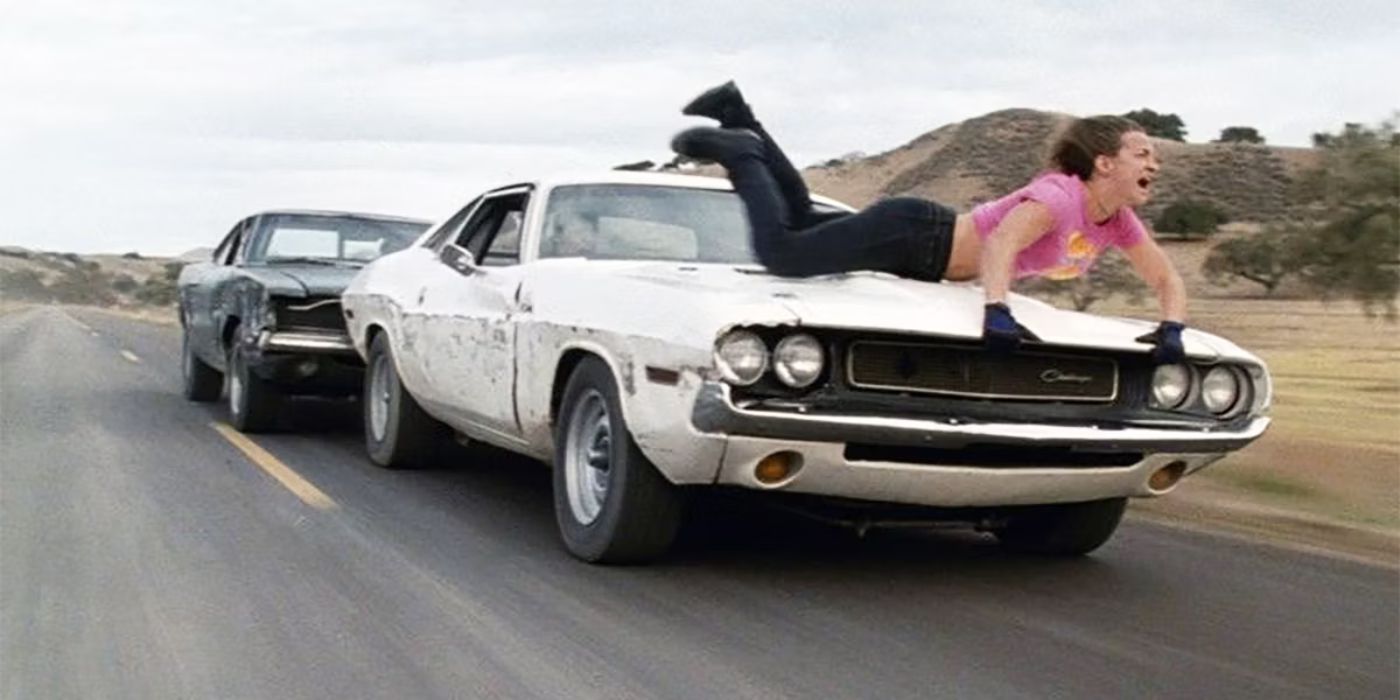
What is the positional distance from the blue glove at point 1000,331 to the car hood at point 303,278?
5915 millimetres

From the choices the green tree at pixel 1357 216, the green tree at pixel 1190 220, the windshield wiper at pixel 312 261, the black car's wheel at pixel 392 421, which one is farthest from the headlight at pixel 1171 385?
the green tree at pixel 1190 220

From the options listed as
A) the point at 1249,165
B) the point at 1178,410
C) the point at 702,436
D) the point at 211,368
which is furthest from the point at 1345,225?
the point at 1249,165

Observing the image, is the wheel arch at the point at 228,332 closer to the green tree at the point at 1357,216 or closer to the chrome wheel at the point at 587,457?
the chrome wheel at the point at 587,457

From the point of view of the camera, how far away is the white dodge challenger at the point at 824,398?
18.2 feet

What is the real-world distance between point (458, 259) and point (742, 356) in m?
2.63

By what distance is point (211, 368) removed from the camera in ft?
43.2

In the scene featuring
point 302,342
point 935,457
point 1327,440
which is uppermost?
point 935,457

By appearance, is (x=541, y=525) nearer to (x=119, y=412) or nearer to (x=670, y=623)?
(x=670, y=623)

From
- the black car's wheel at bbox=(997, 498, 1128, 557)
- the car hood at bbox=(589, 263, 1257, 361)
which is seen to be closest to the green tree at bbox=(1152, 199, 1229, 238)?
the black car's wheel at bbox=(997, 498, 1128, 557)

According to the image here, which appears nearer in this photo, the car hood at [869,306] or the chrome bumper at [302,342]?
the car hood at [869,306]

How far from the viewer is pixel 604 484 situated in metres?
6.30

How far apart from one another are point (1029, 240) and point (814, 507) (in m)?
1.16

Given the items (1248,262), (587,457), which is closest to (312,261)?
(587,457)

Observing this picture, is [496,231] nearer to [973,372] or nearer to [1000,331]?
[973,372]
